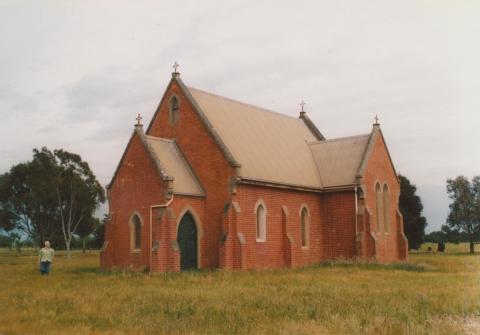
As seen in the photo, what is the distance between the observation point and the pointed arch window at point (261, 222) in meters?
33.5

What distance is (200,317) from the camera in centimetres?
1393

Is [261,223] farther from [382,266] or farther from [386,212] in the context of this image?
[386,212]

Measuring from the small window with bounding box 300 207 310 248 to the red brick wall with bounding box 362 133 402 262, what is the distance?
4.10 meters

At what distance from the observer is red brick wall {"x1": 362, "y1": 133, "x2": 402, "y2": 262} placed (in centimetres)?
3809

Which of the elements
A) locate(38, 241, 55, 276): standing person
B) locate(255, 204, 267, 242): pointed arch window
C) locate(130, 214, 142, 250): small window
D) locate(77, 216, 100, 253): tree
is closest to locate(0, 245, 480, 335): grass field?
locate(38, 241, 55, 276): standing person

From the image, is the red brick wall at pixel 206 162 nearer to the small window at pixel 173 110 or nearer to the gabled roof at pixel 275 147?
the small window at pixel 173 110

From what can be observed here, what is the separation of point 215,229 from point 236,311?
17.6 m

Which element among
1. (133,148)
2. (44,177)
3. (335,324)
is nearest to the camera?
(335,324)

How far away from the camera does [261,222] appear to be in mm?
33594

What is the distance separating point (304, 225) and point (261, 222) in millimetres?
4596

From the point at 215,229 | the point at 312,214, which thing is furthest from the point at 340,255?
the point at 215,229

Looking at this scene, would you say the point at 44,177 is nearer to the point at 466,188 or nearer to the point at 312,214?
the point at 312,214

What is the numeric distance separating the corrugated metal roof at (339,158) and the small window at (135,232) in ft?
43.9

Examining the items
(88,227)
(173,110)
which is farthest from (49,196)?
(173,110)
